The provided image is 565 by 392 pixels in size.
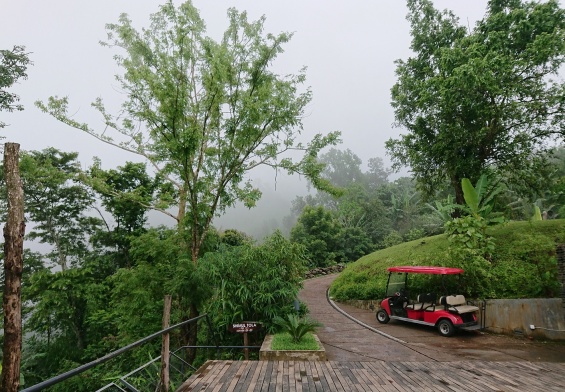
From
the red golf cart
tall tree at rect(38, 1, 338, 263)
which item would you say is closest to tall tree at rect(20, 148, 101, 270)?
tall tree at rect(38, 1, 338, 263)

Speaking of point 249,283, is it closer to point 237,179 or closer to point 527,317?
point 237,179

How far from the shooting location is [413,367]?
17.9 ft

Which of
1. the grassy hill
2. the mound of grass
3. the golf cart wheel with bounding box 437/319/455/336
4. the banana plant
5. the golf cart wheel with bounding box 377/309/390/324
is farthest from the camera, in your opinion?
the banana plant

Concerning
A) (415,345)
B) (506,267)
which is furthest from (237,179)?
(506,267)

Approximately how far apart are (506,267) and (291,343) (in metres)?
7.52

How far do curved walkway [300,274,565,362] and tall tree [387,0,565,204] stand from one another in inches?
253

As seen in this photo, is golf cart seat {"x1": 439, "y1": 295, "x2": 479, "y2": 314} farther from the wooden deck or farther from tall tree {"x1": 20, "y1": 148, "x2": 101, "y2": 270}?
tall tree {"x1": 20, "y1": 148, "x2": 101, "y2": 270}

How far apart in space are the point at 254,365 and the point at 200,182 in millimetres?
5095

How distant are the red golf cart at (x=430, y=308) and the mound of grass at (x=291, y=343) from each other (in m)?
3.82

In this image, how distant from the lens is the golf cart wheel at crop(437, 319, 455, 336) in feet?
26.7

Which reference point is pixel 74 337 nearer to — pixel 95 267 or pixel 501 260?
pixel 95 267

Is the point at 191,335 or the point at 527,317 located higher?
the point at 527,317

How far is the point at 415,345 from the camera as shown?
296 inches

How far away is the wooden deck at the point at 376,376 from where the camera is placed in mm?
4543
